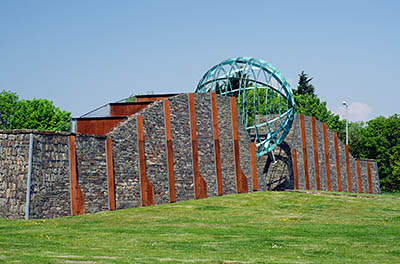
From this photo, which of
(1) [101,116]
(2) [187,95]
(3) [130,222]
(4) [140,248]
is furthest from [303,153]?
(4) [140,248]

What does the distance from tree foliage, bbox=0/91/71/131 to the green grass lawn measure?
4451cm

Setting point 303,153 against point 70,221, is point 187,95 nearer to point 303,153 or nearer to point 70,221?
point 70,221

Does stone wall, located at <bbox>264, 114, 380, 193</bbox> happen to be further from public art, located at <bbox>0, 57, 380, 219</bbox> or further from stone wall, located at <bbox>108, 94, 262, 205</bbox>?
stone wall, located at <bbox>108, 94, 262, 205</bbox>

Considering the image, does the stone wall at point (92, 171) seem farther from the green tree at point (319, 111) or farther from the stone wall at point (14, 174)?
the green tree at point (319, 111)

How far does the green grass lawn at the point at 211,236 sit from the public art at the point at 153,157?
1415 mm

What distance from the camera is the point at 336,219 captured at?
2505cm

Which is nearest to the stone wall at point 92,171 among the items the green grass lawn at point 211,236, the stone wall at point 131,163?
the stone wall at point 131,163

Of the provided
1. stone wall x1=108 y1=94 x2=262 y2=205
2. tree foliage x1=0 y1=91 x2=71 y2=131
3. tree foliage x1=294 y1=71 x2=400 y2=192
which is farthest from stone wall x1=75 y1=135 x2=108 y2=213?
tree foliage x1=294 y1=71 x2=400 y2=192

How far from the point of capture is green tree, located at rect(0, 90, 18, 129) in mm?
72456

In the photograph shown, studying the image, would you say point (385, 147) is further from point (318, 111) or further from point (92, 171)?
point (92, 171)

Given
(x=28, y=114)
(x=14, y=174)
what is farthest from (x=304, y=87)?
(x=14, y=174)

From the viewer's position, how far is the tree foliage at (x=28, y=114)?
70281 millimetres

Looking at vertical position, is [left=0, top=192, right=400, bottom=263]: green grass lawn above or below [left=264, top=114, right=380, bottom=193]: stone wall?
below

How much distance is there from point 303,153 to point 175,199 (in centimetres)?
2113
